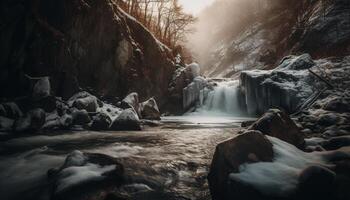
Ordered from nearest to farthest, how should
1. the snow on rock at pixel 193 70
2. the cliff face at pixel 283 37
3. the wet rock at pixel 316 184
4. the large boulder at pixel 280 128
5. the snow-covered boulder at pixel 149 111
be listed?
the wet rock at pixel 316 184
the large boulder at pixel 280 128
the snow-covered boulder at pixel 149 111
the cliff face at pixel 283 37
the snow on rock at pixel 193 70

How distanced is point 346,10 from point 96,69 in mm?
24189

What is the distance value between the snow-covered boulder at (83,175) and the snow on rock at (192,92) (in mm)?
19137

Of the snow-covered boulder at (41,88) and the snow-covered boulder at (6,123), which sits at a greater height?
the snow-covered boulder at (41,88)

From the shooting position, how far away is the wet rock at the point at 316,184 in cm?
337

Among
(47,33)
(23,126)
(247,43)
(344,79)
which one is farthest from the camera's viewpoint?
(247,43)

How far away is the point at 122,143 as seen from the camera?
824cm

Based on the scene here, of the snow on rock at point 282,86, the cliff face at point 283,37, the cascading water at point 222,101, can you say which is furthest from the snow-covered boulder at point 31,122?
the cliff face at point 283,37

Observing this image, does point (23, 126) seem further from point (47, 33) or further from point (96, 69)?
point (96, 69)

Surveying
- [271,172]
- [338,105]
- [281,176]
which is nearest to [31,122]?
[271,172]

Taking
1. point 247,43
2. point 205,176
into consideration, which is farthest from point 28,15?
point 247,43

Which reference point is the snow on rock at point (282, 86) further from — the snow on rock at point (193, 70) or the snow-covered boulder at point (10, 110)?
the snow-covered boulder at point (10, 110)

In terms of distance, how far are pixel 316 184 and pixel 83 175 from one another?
345cm

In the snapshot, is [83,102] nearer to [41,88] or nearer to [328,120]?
[41,88]

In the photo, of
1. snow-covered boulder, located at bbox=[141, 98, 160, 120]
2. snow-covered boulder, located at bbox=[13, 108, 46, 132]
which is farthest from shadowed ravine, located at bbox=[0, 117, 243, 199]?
snow-covered boulder, located at bbox=[141, 98, 160, 120]
